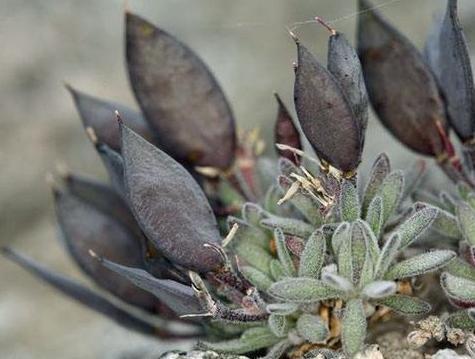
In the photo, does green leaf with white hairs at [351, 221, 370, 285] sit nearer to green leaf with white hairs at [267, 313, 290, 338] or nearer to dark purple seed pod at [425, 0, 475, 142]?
green leaf with white hairs at [267, 313, 290, 338]

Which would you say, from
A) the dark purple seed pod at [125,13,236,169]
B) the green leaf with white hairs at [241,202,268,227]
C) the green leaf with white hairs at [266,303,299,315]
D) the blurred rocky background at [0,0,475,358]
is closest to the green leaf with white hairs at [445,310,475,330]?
the green leaf with white hairs at [266,303,299,315]

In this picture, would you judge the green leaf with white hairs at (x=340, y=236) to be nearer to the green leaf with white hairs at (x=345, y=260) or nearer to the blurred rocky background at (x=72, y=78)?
the green leaf with white hairs at (x=345, y=260)

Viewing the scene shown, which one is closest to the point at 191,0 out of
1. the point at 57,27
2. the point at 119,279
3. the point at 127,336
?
the point at 57,27

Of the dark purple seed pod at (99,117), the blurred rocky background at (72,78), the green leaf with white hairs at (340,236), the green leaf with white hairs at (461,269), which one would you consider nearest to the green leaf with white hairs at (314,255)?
the green leaf with white hairs at (340,236)

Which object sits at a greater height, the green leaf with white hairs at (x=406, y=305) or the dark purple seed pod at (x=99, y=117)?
the dark purple seed pod at (x=99, y=117)

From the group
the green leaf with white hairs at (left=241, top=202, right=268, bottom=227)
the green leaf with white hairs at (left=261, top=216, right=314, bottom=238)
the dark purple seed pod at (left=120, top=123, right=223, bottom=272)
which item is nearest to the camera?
the dark purple seed pod at (left=120, top=123, right=223, bottom=272)

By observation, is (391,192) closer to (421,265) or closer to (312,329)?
(421,265)

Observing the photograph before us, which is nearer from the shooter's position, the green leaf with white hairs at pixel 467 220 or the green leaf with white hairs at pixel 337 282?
the green leaf with white hairs at pixel 337 282
